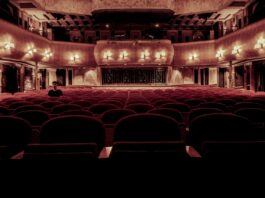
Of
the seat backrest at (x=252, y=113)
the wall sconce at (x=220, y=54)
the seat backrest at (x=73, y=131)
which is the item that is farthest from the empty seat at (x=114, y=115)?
the wall sconce at (x=220, y=54)

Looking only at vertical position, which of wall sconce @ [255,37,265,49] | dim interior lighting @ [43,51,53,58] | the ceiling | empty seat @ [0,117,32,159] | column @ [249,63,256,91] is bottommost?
empty seat @ [0,117,32,159]

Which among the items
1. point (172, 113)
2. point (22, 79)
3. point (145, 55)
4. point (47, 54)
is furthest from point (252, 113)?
point (145, 55)

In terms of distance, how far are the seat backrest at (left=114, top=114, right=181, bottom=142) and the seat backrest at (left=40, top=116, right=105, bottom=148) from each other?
0.22 metres

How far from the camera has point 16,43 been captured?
21.2m

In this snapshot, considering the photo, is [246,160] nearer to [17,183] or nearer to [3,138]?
[17,183]

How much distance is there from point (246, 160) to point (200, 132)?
58.7 inches

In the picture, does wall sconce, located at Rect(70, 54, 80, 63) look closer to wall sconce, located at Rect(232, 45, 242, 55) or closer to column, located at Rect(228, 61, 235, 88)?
column, located at Rect(228, 61, 235, 88)

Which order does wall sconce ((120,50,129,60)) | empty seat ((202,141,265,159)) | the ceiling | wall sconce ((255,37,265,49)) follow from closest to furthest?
1. empty seat ((202,141,265,159))
2. wall sconce ((255,37,265,49))
3. the ceiling
4. wall sconce ((120,50,129,60))

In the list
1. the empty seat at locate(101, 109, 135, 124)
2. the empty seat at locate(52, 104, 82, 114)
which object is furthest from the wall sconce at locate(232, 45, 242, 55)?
the empty seat at locate(101, 109, 135, 124)

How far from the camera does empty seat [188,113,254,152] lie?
2.76 m

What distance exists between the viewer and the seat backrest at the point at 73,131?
268 cm

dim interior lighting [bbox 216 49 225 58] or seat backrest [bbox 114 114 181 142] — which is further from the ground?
dim interior lighting [bbox 216 49 225 58]

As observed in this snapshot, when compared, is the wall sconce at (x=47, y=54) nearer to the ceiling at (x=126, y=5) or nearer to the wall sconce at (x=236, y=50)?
the ceiling at (x=126, y=5)

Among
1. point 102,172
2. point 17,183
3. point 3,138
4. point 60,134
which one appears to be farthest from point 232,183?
point 3,138
